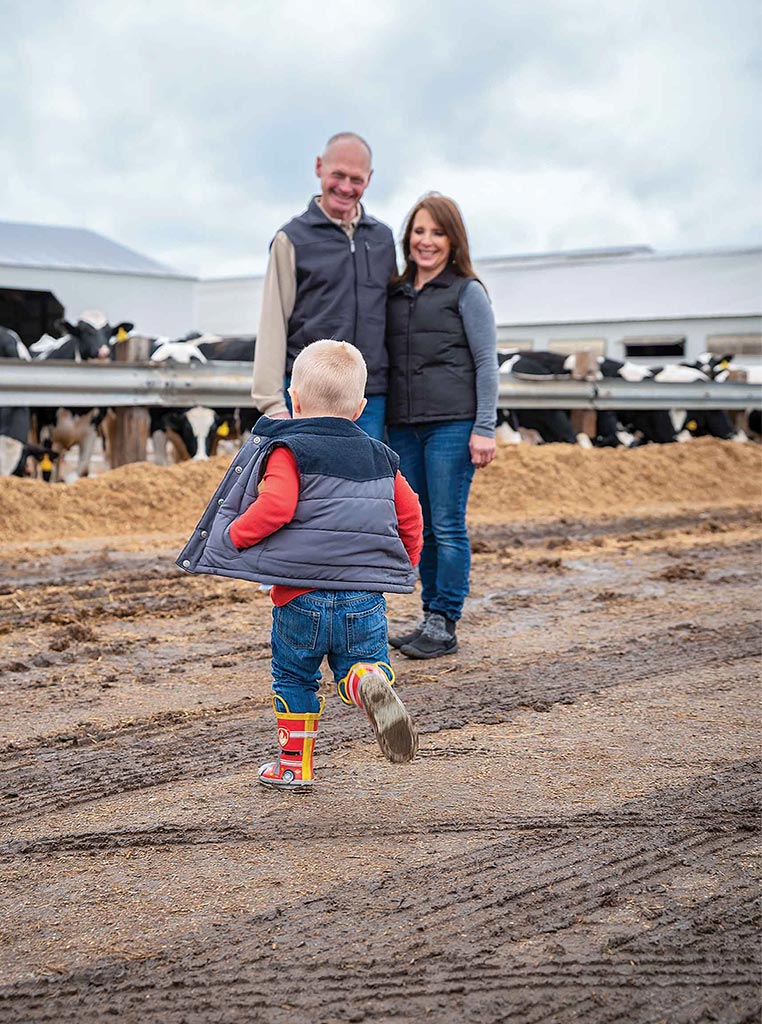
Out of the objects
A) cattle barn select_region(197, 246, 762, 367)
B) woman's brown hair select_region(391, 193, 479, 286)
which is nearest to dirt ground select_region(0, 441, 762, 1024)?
woman's brown hair select_region(391, 193, 479, 286)

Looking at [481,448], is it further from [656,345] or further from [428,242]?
[656,345]

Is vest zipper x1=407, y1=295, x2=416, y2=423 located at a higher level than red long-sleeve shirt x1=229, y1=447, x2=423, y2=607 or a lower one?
higher

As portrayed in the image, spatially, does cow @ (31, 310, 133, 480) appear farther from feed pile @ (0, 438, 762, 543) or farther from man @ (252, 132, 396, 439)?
man @ (252, 132, 396, 439)

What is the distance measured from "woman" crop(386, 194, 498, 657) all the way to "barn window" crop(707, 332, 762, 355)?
2446 centimetres

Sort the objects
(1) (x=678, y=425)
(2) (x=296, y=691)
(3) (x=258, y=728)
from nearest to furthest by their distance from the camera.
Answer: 1. (2) (x=296, y=691)
2. (3) (x=258, y=728)
3. (1) (x=678, y=425)

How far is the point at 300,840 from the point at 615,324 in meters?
28.2

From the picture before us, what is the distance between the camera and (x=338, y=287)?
529 centimetres

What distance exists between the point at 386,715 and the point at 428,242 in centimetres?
264

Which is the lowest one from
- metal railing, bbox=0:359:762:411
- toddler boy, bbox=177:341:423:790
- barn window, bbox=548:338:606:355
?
toddler boy, bbox=177:341:423:790

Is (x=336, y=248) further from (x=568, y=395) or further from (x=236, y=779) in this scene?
(x=568, y=395)

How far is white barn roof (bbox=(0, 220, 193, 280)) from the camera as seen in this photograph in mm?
31312

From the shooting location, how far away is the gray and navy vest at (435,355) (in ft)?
17.6

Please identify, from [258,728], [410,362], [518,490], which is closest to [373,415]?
[410,362]

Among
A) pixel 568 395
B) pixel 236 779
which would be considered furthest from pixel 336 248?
pixel 568 395
